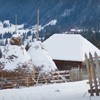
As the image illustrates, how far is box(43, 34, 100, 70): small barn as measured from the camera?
43.3 meters

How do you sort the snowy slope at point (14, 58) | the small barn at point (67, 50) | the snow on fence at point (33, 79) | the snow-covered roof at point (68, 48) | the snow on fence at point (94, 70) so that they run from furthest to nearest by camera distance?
the snow-covered roof at point (68, 48) → the small barn at point (67, 50) → the snowy slope at point (14, 58) → the snow on fence at point (33, 79) → the snow on fence at point (94, 70)

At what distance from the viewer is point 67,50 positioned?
149ft

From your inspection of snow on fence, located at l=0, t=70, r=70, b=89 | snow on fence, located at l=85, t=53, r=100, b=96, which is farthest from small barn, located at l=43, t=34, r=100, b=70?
snow on fence, located at l=85, t=53, r=100, b=96

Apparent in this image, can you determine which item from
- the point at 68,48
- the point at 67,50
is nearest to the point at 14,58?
the point at 67,50

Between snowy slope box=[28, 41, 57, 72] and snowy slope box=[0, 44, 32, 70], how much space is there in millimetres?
1518

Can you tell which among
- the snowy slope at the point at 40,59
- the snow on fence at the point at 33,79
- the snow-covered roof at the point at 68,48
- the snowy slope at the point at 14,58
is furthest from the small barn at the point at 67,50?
the snowy slope at the point at 14,58

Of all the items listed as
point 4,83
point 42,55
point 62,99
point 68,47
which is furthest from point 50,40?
point 62,99

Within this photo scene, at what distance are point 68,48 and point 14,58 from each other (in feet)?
65.5

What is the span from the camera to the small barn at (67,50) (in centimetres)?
4331

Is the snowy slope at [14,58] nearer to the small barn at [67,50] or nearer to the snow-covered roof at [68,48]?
the small barn at [67,50]

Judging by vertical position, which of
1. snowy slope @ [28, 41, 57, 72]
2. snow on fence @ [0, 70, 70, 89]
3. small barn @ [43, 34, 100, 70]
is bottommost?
snow on fence @ [0, 70, 70, 89]

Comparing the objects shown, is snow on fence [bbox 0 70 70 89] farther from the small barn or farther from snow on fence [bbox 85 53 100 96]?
the small barn

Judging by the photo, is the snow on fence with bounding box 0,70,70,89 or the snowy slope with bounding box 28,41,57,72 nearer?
the snow on fence with bounding box 0,70,70,89

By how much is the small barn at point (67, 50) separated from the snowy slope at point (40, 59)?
39.7 feet
